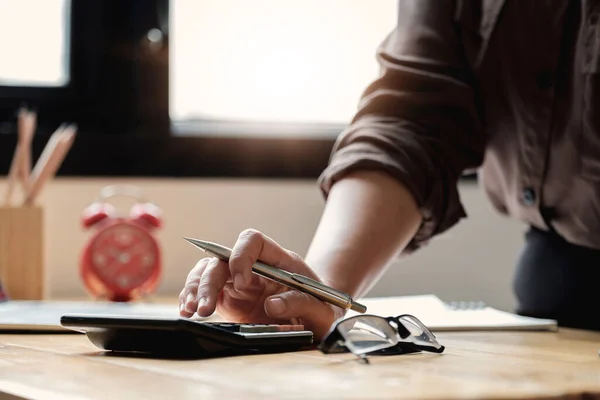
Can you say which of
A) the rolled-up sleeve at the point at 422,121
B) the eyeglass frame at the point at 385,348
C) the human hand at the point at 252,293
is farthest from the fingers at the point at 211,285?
the rolled-up sleeve at the point at 422,121

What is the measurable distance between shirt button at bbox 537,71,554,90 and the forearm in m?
0.20

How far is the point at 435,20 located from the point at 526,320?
14.2 inches

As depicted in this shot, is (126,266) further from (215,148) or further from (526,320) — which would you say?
(526,320)

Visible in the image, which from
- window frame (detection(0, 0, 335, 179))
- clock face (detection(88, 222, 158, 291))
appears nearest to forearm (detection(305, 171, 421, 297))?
clock face (detection(88, 222, 158, 291))

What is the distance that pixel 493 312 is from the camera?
1.02 meters

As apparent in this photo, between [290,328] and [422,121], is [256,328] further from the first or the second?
[422,121]

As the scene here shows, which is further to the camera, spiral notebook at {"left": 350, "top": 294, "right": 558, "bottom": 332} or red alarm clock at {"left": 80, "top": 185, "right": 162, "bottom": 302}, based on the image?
red alarm clock at {"left": 80, "top": 185, "right": 162, "bottom": 302}

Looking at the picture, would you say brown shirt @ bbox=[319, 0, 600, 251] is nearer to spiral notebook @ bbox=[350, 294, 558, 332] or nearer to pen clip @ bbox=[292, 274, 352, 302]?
spiral notebook @ bbox=[350, 294, 558, 332]

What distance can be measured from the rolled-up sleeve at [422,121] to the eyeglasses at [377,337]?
29 centimetres

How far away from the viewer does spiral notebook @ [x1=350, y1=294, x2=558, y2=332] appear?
0.90 meters

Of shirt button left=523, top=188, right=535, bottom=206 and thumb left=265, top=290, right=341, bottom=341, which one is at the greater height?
shirt button left=523, top=188, right=535, bottom=206

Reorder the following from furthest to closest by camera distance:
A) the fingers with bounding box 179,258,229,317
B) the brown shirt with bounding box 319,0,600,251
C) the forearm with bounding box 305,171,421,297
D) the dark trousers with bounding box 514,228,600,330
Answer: the dark trousers with bounding box 514,228,600,330, the brown shirt with bounding box 319,0,600,251, the forearm with bounding box 305,171,421,297, the fingers with bounding box 179,258,229,317

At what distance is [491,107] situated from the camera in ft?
3.50

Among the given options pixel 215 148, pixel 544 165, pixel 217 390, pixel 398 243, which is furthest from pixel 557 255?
pixel 215 148
